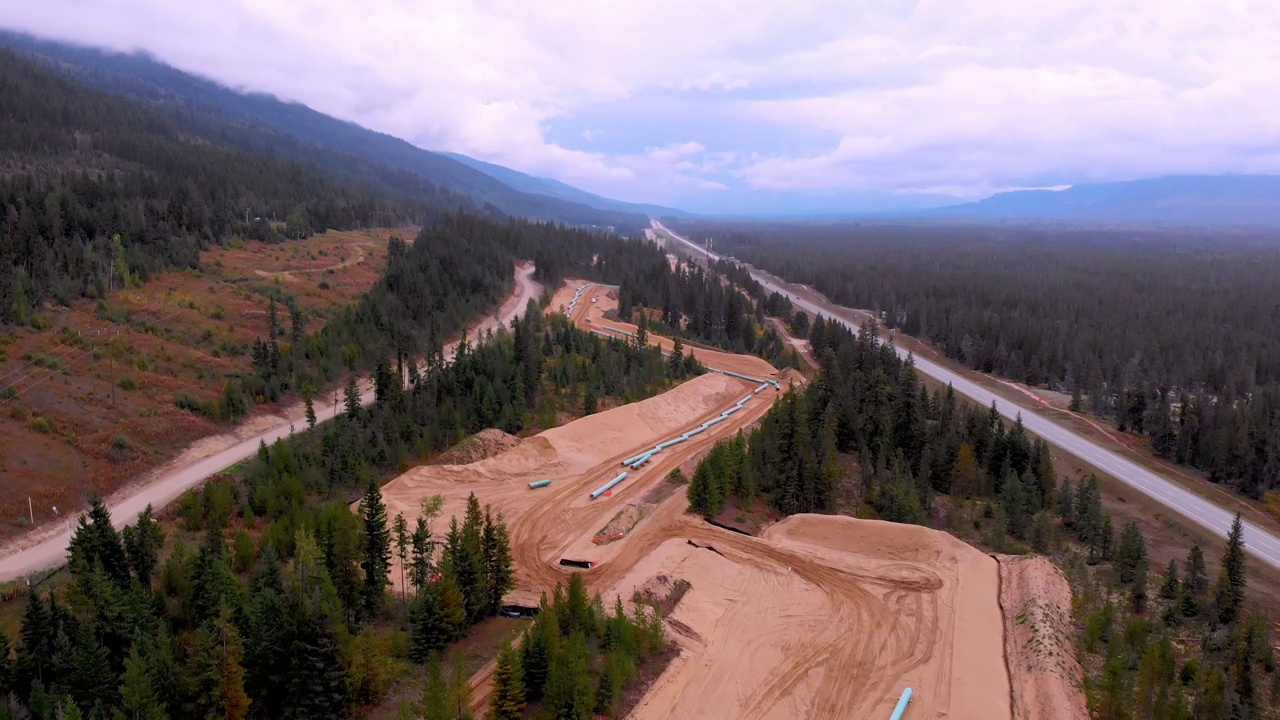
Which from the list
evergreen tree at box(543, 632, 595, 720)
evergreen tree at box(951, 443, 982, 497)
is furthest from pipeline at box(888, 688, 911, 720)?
evergreen tree at box(951, 443, 982, 497)

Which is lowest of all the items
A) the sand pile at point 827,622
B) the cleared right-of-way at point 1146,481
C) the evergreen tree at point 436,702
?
A: the cleared right-of-way at point 1146,481

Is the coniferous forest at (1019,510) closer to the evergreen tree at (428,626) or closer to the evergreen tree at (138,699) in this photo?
the evergreen tree at (428,626)

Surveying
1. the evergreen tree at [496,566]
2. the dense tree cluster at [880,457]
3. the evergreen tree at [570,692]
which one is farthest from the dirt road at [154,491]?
the dense tree cluster at [880,457]

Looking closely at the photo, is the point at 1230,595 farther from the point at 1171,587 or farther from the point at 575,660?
the point at 575,660

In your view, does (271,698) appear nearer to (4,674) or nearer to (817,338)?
(4,674)

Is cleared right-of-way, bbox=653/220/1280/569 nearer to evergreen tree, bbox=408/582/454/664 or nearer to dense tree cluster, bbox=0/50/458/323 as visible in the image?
evergreen tree, bbox=408/582/454/664
